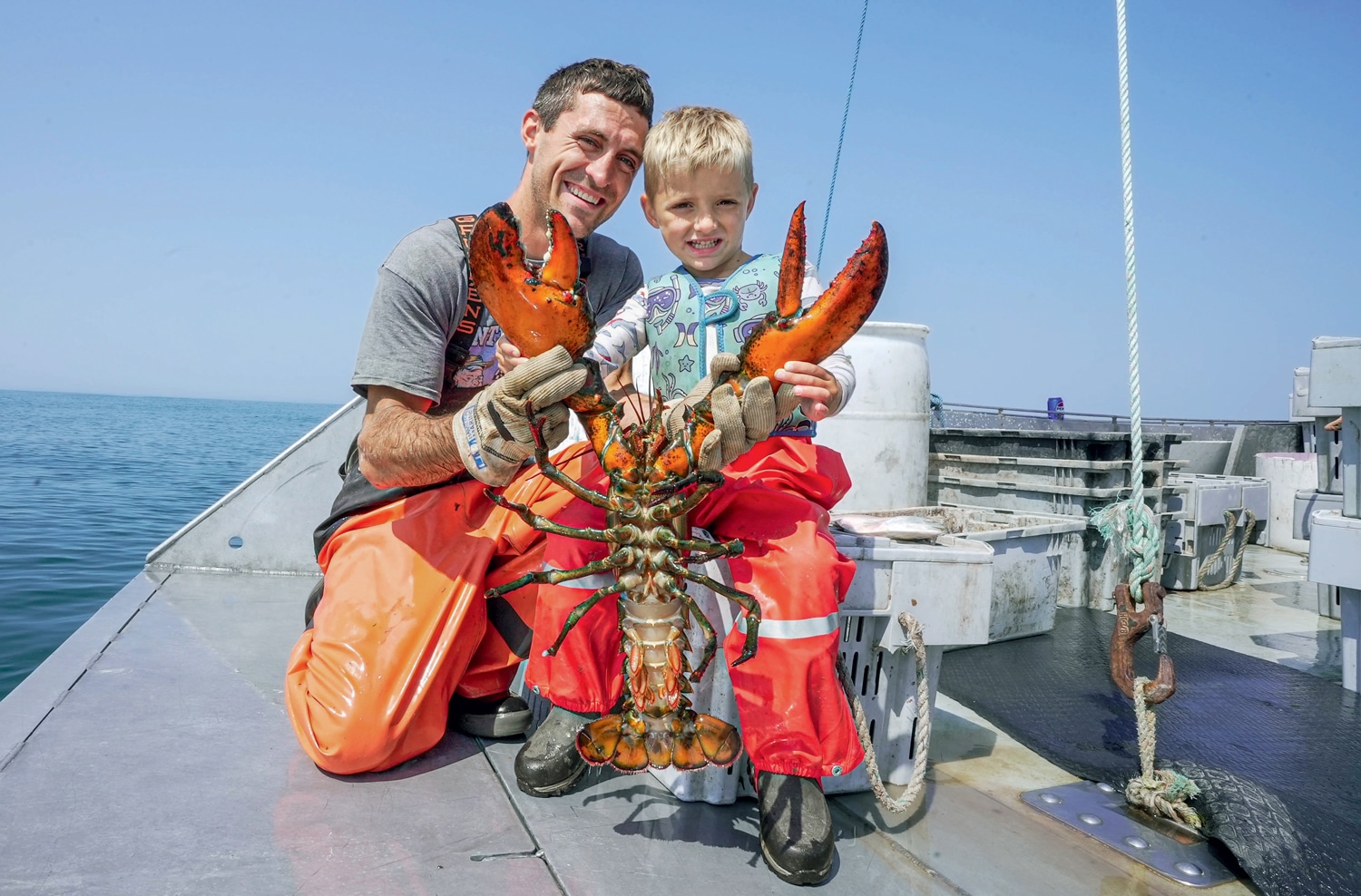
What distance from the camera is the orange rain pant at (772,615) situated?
1.89 metres

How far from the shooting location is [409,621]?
7.94 ft

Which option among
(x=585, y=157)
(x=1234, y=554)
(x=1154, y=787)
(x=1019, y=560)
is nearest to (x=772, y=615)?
(x=1154, y=787)

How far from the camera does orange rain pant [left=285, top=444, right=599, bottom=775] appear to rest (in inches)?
88.4

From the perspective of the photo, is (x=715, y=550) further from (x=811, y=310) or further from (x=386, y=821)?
(x=386, y=821)

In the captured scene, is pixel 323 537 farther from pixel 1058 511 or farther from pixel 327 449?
pixel 1058 511

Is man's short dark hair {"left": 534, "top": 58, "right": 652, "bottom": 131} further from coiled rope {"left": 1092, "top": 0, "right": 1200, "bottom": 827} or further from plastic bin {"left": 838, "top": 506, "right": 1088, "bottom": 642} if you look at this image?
plastic bin {"left": 838, "top": 506, "right": 1088, "bottom": 642}

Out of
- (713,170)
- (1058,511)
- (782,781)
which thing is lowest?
(782,781)

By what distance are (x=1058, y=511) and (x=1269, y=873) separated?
3902mm

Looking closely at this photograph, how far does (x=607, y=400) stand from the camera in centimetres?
196

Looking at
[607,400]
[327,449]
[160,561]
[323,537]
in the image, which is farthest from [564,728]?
[160,561]

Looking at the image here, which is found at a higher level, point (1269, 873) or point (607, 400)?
point (607, 400)

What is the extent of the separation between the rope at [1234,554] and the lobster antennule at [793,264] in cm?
539

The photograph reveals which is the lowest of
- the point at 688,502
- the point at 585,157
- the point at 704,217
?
the point at 688,502

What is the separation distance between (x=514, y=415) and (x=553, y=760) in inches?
36.8
